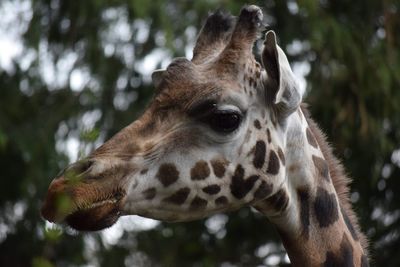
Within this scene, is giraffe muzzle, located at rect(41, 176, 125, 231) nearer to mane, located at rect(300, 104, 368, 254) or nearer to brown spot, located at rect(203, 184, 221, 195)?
brown spot, located at rect(203, 184, 221, 195)

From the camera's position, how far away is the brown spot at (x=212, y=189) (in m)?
5.55

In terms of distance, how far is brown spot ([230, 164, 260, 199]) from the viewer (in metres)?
5.61

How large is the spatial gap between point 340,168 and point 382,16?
249 inches

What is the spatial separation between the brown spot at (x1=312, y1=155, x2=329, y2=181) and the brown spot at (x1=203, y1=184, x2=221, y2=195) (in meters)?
0.65

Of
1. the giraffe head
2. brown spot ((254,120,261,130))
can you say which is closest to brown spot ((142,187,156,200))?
the giraffe head

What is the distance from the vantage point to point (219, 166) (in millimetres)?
5574

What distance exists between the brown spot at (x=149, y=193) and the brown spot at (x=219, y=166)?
0.36 metres

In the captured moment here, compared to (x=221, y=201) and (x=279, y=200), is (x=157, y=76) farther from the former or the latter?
(x=279, y=200)

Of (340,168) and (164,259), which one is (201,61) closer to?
(340,168)

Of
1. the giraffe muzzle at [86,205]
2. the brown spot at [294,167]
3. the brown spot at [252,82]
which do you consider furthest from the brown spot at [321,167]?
the giraffe muzzle at [86,205]

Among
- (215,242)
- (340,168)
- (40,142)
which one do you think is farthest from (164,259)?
(340,168)

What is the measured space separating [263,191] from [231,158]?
25 cm

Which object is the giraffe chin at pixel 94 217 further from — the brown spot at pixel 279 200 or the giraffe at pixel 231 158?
the brown spot at pixel 279 200

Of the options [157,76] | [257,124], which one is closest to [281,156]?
[257,124]
